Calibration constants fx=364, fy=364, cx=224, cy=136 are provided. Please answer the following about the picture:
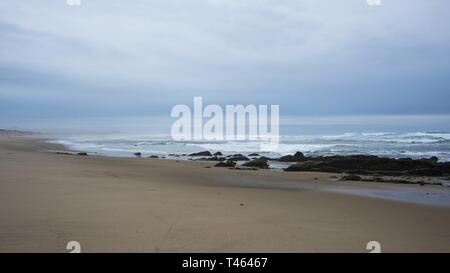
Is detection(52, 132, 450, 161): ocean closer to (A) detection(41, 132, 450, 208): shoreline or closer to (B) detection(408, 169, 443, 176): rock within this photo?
(B) detection(408, 169, 443, 176): rock

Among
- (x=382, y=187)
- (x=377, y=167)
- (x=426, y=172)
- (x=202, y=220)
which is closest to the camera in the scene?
(x=202, y=220)

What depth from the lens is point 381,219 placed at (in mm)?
5883

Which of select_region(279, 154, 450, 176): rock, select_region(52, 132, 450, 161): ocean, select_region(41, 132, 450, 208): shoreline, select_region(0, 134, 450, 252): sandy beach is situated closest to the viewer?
select_region(0, 134, 450, 252): sandy beach

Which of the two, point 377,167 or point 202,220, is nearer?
point 202,220

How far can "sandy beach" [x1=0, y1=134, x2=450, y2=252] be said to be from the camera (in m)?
4.21

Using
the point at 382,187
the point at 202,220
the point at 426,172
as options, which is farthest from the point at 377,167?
the point at 202,220

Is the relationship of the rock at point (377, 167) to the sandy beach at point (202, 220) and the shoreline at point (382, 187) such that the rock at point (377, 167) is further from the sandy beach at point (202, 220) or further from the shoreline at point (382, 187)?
the sandy beach at point (202, 220)

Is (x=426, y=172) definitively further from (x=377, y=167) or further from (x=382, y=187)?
(x=382, y=187)

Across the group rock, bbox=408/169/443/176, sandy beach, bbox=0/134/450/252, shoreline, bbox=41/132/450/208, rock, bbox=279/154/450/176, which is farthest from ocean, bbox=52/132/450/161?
sandy beach, bbox=0/134/450/252

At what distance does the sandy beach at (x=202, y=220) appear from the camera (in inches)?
166

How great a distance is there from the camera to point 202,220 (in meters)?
5.28

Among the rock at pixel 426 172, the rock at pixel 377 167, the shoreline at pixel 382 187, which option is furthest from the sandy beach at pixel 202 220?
the rock at pixel 426 172

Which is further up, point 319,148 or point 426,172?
point 319,148
